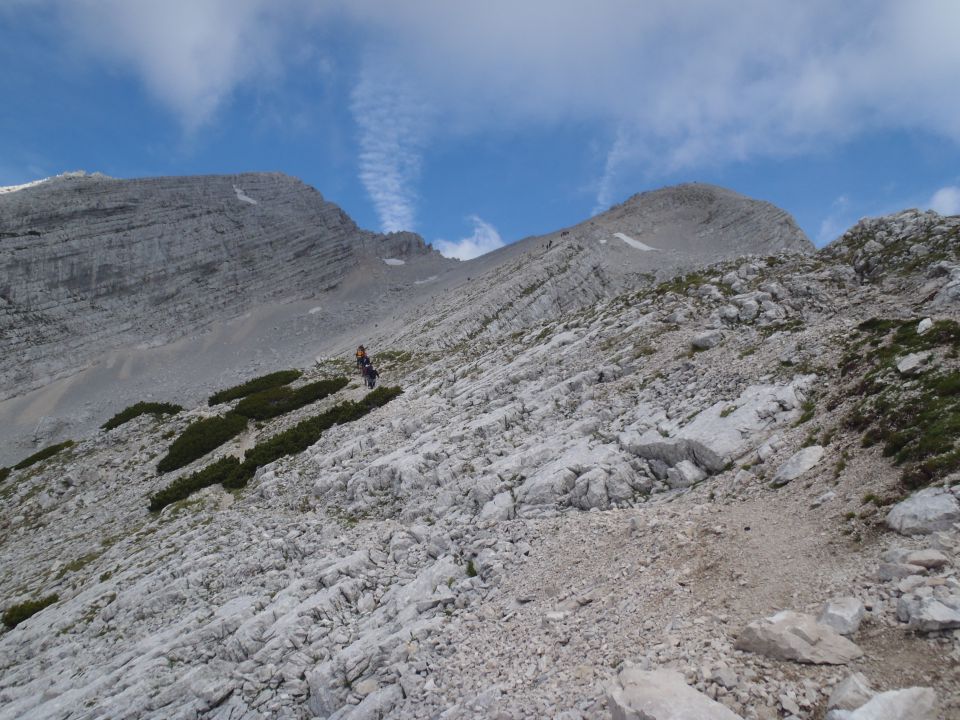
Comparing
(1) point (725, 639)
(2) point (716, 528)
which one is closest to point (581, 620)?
(1) point (725, 639)

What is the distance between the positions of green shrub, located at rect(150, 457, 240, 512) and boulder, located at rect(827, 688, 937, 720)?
21.4 meters

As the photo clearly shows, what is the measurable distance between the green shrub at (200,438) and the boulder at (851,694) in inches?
1049

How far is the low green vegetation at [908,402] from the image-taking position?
28.1 feet

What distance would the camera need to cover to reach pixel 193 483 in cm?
2177

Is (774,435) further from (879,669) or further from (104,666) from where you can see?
(104,666)

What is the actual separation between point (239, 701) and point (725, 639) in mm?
8750

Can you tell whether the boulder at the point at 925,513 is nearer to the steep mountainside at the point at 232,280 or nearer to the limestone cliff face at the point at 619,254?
the limestone cliff face at the point at 619,254

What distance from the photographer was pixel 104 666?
1238 centimetres

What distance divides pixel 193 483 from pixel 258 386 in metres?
16.6

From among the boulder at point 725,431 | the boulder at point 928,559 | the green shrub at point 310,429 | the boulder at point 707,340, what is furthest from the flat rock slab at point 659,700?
the green shrub at point 310,429

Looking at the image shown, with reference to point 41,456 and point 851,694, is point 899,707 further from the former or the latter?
point 41,456

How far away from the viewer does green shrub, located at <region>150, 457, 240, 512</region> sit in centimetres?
2138

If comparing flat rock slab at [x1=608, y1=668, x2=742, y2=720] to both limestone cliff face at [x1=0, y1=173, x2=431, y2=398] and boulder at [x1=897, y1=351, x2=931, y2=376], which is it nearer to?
boulder at [x1=897, y1=351, x2=931, y2=376]

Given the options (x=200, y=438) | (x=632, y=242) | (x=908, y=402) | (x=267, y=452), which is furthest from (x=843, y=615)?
(x=632, y=242)
